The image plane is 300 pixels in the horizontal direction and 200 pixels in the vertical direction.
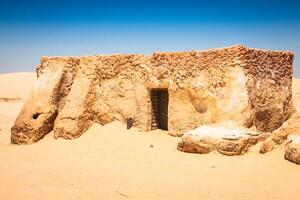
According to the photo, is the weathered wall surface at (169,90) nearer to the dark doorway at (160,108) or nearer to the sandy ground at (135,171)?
the dark doorway at (160,108)

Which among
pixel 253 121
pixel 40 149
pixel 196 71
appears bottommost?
pixel 40 149

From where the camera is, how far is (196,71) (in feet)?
37.2

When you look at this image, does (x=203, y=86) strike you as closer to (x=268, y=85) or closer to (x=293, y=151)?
(x=268, y=85)

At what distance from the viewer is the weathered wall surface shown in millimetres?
10719

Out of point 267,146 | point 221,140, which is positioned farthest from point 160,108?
point 267,146

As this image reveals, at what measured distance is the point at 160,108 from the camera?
12617mm

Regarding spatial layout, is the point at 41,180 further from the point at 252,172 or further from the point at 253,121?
the point at 253,121

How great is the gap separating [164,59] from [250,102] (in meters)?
2.81

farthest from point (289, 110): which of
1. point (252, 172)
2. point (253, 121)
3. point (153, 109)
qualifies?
point (252, 172)

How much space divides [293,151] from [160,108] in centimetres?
546

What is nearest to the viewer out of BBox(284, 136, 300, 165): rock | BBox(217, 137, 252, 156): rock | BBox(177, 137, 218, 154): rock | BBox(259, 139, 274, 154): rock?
BBox(284, 136, 300, 165): rock

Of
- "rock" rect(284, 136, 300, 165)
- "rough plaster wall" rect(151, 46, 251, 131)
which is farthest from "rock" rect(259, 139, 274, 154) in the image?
"rough plaster wall" rect(151, 46, 251, 131)

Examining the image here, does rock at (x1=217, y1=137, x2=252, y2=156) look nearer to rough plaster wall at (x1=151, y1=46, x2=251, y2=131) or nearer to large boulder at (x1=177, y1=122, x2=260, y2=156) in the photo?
large boulder at (x1=177, y1=122, x2=260, y2=156)

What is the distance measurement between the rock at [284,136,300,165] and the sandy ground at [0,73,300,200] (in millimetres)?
115
